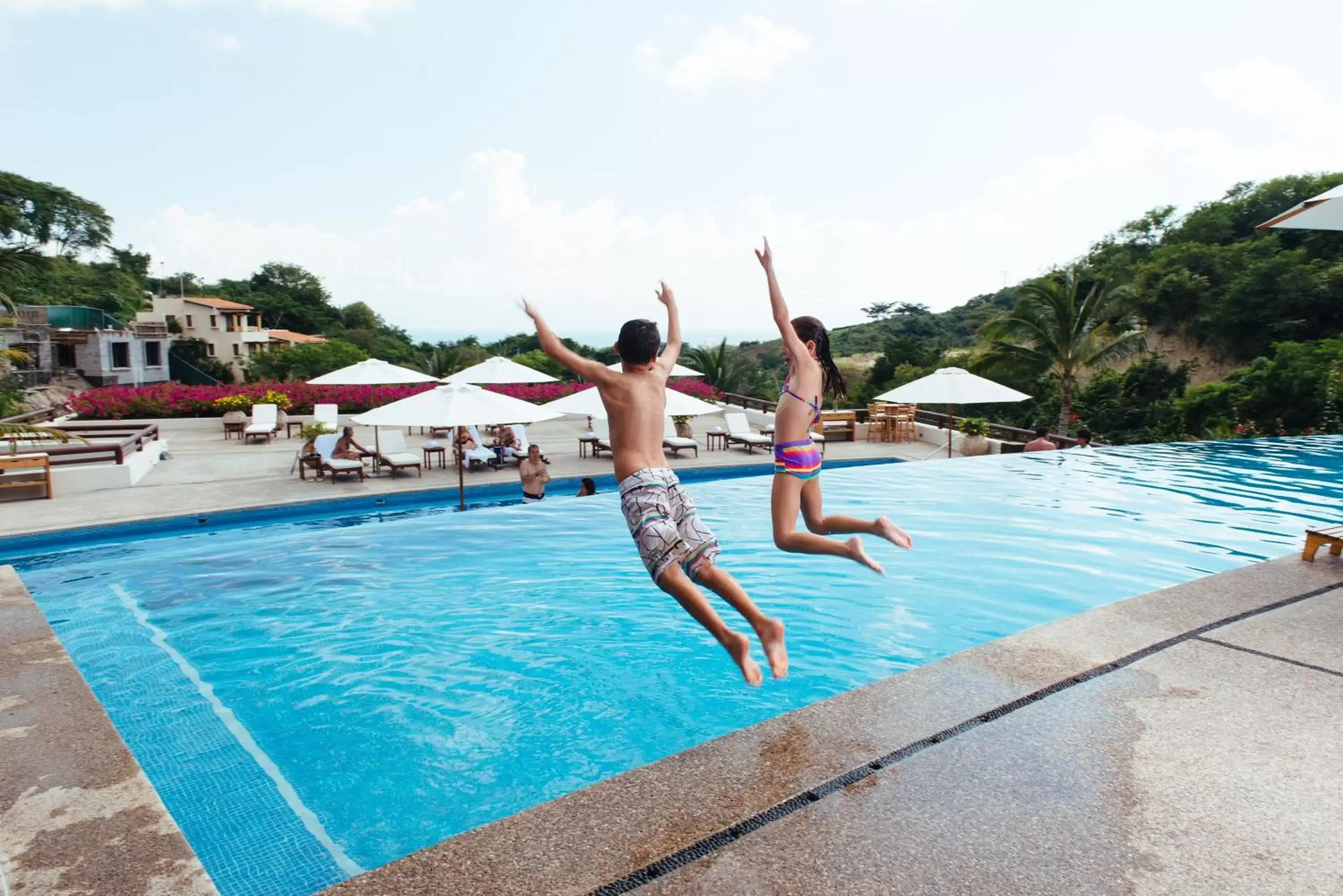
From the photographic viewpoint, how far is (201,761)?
17.3 ft

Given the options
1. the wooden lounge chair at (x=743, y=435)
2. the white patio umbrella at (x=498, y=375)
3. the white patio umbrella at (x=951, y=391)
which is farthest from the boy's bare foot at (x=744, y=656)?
the white patio umbrella at (x=498, y=375)

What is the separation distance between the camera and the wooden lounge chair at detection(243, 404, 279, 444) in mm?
21031

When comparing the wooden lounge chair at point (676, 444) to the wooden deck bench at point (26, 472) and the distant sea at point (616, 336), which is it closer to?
the distant sea at point (616, 336)

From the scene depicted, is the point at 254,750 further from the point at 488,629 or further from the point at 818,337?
the point at 818,337

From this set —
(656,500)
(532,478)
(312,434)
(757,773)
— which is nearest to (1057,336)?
(532,478)

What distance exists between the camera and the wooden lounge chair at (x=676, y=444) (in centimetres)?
1908

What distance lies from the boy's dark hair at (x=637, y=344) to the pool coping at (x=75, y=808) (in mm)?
2524

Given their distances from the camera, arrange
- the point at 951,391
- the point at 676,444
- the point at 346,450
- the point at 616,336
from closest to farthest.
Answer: the point at 616,336 < the point at 951,391 < the point at 346,450 < the point at 676,444

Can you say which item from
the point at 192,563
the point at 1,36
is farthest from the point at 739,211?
the point at 1,36

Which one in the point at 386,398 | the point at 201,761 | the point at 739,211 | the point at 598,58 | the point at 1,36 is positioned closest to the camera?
the point at 201,761

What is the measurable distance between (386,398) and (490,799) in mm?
24841

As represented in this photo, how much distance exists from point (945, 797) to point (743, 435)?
1733cm

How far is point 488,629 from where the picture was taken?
300 inches

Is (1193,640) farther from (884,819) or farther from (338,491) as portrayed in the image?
(338,491)
